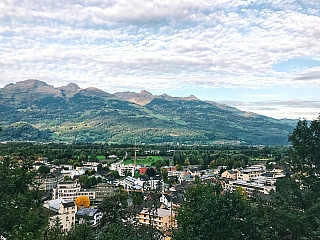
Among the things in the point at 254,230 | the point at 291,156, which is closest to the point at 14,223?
the point at 254,230

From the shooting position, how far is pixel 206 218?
47.4 feet

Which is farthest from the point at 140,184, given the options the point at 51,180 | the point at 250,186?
the point at 250,186

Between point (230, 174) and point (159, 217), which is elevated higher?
point (159, 217)

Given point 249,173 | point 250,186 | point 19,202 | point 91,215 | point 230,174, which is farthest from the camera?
point 249,173

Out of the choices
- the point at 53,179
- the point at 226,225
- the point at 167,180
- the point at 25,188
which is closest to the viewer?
the point at 25,188

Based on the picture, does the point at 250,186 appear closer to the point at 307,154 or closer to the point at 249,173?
the point at 249,173

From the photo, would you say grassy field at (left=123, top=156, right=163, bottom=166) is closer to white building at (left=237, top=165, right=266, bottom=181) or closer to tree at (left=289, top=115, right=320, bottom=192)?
white building at (left=237, top=165, right=266, bottom=181)

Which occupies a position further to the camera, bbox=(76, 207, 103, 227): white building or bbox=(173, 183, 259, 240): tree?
bbox=(76, 207, 103, 227): white building

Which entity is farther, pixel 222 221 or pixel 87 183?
pixel 87 183

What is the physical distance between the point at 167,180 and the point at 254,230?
56.7 metres

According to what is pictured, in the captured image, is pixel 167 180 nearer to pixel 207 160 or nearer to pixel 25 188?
pixel 207 160

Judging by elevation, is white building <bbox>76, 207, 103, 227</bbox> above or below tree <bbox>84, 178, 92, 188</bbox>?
above

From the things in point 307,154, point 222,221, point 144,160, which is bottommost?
point 144,160

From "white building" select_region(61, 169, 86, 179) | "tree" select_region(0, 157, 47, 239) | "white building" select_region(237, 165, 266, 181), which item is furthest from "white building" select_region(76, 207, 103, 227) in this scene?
"white building" select_region(237, 165, 266, 181)
